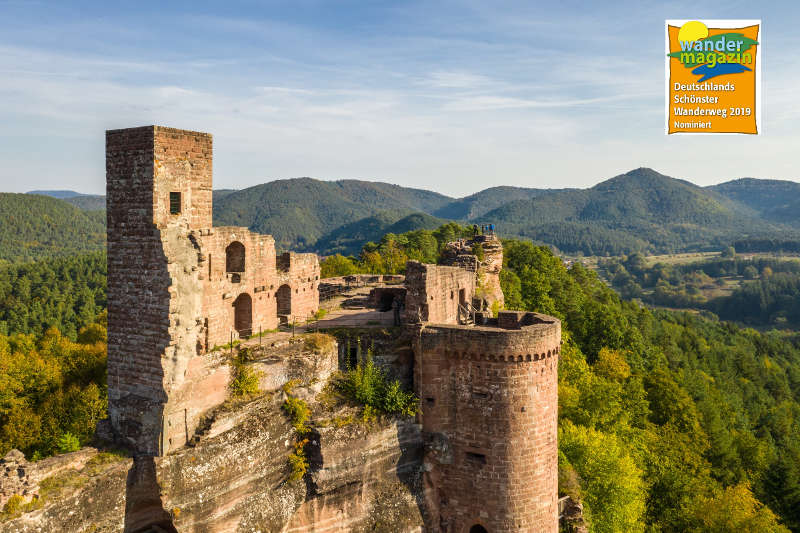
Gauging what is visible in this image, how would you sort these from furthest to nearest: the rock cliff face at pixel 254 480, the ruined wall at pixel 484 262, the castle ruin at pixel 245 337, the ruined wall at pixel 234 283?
the ruined wall at pixel 484 262, the ruined wall at pixel 234 283, the castle ruin at pixel 245 337, the rock cliff face at pixel 254 480

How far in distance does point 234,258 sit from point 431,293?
7811mm

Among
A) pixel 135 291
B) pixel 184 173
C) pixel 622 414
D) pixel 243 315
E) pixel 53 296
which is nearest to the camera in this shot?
pixel 135 291

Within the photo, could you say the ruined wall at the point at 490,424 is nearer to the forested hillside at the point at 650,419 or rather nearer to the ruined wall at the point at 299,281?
the ruined wall at the point at 299,281

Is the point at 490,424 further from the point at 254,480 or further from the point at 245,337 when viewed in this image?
the point at 245,337

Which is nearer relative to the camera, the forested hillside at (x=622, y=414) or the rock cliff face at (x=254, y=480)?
the rock cliff face at (x=254, y=480)

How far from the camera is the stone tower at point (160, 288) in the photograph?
17.8 meters

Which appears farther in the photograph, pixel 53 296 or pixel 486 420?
pixel 53 296

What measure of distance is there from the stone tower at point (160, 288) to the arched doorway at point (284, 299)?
5.71 m

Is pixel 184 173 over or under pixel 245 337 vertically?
over

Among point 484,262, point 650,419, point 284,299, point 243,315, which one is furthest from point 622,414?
point 243,315

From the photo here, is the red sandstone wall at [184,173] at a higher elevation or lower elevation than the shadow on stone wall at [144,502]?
higher

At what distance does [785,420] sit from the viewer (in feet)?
214

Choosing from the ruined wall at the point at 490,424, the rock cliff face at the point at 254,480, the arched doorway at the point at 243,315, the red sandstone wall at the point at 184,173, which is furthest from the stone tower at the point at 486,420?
the red sandstone wall at the point at 184,173

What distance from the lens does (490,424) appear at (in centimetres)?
2127
